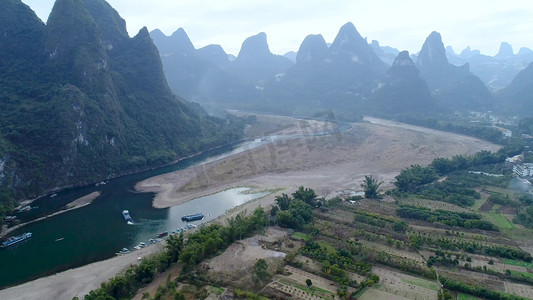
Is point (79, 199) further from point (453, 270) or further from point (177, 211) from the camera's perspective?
point (453, 270)

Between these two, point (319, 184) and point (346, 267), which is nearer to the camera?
point (346, 267)

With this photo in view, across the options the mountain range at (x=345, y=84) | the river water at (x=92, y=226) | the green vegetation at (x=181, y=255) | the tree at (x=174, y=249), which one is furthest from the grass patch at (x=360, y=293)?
the mountain range at (x=345, y=84)

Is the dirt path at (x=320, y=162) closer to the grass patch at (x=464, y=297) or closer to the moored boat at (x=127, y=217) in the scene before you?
the moored boat at (x=127, y=217)

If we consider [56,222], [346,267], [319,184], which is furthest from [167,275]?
[319,184]

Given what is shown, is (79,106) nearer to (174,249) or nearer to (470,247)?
(174,249)

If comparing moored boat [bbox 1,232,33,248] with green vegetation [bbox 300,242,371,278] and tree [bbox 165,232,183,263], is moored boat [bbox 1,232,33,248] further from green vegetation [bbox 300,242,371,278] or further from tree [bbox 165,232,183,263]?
green vegetation [bbox 300,242,371,278]

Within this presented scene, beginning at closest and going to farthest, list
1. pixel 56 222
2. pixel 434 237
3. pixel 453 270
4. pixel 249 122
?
pixel 453 270 < pixel 434 237 < pixel 56 222 < pixel 249 122

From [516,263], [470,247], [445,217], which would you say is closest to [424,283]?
[470,247]
